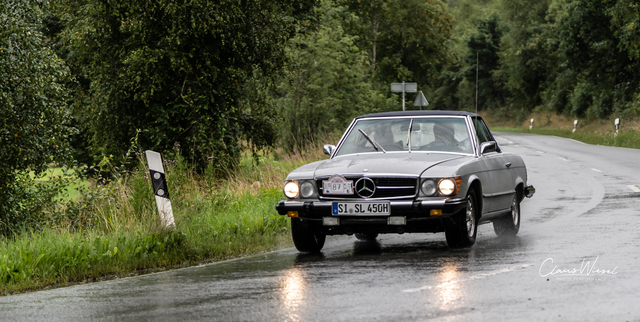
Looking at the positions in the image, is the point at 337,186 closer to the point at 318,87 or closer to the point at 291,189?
the point at 291,189

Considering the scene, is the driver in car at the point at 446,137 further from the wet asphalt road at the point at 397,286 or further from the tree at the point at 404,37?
the tree at the point at 404,37

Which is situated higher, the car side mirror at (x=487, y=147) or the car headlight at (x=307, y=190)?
the car side mirror at (x=487, y=147)

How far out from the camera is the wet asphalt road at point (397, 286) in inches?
231

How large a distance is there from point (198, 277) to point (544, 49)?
70.3m

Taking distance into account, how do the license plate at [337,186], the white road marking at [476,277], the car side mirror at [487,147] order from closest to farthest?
the white road marking at [476,277], the license plate at [337,186], the car side mirror at [487,147]

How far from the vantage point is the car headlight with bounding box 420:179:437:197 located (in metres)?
8.79

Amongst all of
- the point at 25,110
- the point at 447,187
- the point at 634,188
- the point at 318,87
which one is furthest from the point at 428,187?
the point at 318,87

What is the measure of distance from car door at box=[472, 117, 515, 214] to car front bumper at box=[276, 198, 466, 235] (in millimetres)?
959

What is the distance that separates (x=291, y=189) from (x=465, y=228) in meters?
1.94

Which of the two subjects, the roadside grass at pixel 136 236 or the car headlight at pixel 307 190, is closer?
the roadside grass at pixel 136 236

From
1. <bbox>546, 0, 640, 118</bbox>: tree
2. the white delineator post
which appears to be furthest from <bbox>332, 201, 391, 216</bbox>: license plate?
<bbox>546, 0, 640, 118</bbox>: tree

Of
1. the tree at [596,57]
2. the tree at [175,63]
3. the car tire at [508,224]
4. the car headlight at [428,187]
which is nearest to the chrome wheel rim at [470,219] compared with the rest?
the car headlight at [428,187]

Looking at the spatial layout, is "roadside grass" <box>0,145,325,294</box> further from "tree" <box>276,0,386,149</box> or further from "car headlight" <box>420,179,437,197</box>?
"tree" <box>276,0,386,149</box>

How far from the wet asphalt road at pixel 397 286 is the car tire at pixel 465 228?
167 mm
